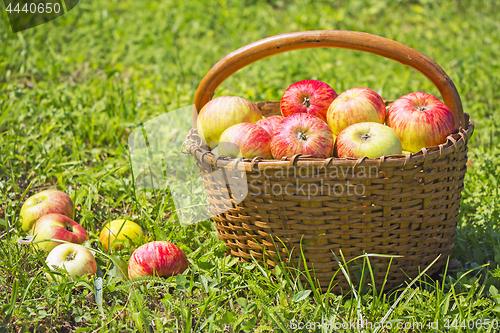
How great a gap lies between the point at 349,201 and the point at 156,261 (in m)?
0.85

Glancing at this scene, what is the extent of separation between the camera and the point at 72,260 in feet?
5.82

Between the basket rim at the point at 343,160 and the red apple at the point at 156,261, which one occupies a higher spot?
the basket rim at the point at 343,160

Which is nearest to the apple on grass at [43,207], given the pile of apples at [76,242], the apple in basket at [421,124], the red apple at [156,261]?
the pile of apples at [76,242]

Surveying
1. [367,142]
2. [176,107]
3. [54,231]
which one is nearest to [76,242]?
[54,231]

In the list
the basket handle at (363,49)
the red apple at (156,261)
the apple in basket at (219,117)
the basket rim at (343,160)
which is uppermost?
the basket handle at (363,49)

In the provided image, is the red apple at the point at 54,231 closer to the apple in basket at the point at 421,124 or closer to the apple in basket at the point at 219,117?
the apple in basket at the point at 219,117

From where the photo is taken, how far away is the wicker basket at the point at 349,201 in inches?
60.7

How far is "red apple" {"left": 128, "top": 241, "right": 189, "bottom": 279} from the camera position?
174 cm

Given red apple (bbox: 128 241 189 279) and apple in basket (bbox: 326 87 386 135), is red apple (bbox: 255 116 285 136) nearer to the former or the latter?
apple in basket (bbox: 326 87 386 135)

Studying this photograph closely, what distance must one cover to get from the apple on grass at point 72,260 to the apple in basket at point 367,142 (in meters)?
1.20

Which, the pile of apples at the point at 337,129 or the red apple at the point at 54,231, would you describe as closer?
the pile of apples at the point at 337,129

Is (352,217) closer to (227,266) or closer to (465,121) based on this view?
(227,266)

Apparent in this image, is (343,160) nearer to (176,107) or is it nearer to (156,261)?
(156,261)

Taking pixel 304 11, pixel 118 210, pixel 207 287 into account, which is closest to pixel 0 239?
pixel 118 210
